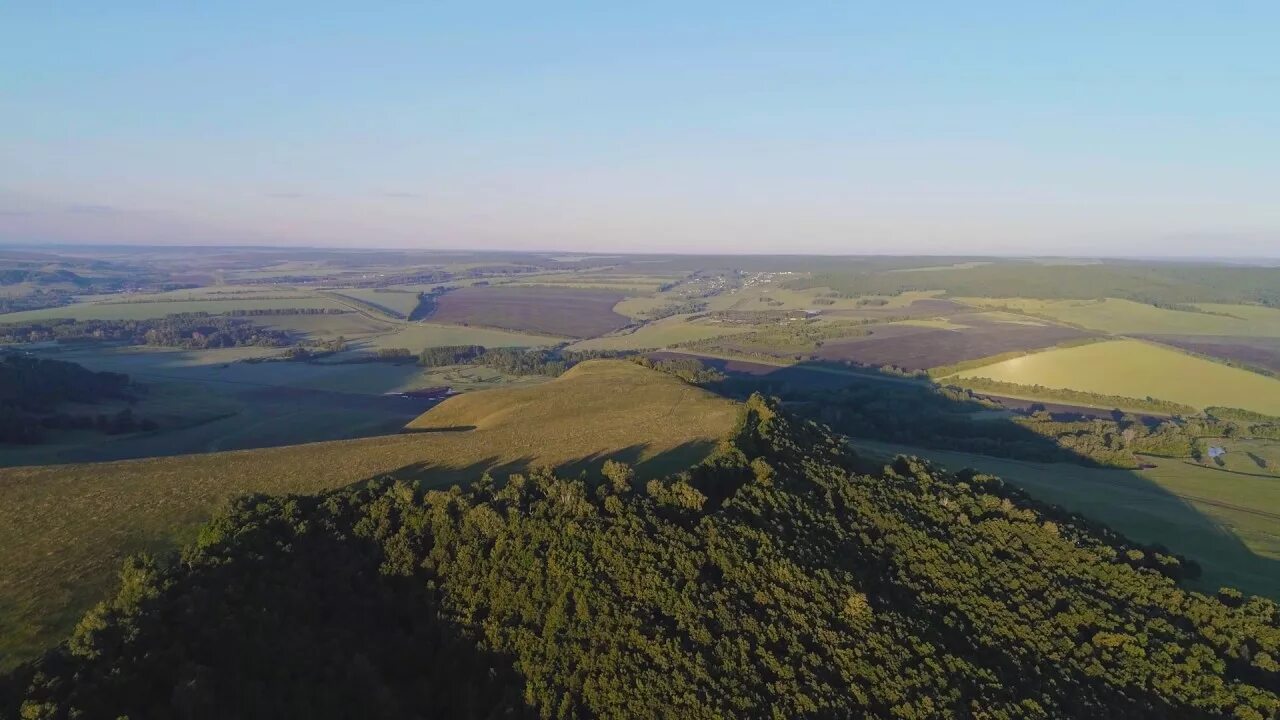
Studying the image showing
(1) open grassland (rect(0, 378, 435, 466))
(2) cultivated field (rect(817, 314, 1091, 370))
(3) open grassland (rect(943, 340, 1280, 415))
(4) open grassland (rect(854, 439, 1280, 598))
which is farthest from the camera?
(2) cultivated field (rect(817, 314, 1091, 370))

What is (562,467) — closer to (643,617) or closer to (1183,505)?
(643,617)

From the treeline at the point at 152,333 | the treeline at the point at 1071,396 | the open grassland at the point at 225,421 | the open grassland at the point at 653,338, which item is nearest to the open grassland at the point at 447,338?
the open grassland at the point at 653,338

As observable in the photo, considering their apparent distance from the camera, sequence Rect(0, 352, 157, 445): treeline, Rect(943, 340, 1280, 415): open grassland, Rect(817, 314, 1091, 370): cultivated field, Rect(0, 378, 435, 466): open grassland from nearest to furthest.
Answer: Rect(0, 378, 435, 466): open grassland
Rect(0, 352, 157, 445): treeline
Rect(943, 340, 1280, 415): open grassland
Rect(817, 314, 1091, 370): cultivated field

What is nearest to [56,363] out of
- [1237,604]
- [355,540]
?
[355,540]

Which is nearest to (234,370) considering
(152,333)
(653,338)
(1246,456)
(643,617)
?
(152,333)

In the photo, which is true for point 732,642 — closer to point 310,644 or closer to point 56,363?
point 310,644

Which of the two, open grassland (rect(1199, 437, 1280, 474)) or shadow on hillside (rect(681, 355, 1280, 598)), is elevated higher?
shadow on hillside (rect(681, 355, 1280, 598))

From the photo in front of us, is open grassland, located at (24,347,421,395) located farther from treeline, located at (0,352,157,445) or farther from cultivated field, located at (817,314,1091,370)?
cultivated field, located at (817,314,1091,370)

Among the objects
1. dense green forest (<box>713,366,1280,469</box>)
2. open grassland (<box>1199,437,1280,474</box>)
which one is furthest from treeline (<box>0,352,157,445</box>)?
open grassland (<box>1199,437,1280,474</box>)
